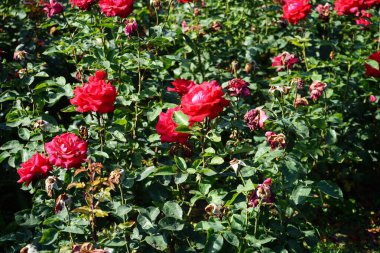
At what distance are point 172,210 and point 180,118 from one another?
1.28 feet

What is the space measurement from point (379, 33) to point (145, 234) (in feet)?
8.35

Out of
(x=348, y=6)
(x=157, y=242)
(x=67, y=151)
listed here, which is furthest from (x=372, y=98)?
(x=67, y=151)

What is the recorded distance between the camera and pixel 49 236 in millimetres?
1976

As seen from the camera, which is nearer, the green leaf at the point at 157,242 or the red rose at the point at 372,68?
the green leaf at the point at 157,242

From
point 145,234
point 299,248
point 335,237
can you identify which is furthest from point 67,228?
point 335,237

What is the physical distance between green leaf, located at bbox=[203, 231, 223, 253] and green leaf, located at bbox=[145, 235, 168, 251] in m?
0.17

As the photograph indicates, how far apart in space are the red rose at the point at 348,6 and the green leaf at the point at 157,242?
7.74 feet

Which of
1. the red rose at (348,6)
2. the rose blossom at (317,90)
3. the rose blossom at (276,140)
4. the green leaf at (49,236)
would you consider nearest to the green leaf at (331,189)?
the rose blossom at (276,140)

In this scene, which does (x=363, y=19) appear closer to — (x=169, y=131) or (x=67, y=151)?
(x=169, y=131)

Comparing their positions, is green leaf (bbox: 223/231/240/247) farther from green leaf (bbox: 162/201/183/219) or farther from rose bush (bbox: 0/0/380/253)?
green leaf (bbox: 162/201/183/219)

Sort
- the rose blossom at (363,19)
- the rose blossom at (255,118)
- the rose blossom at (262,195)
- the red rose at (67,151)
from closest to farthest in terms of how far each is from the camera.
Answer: the rose blossom at (262,195)
the red rose at (67,151)
the rose blossom at (255,118)
the rose blossom at (363,19)

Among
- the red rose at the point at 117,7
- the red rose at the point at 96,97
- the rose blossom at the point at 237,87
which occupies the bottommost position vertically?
the rose blossom at the point at 237,87

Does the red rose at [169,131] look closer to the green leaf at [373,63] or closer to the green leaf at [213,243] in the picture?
the green leaf at [213,243]

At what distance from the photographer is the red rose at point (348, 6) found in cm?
344
